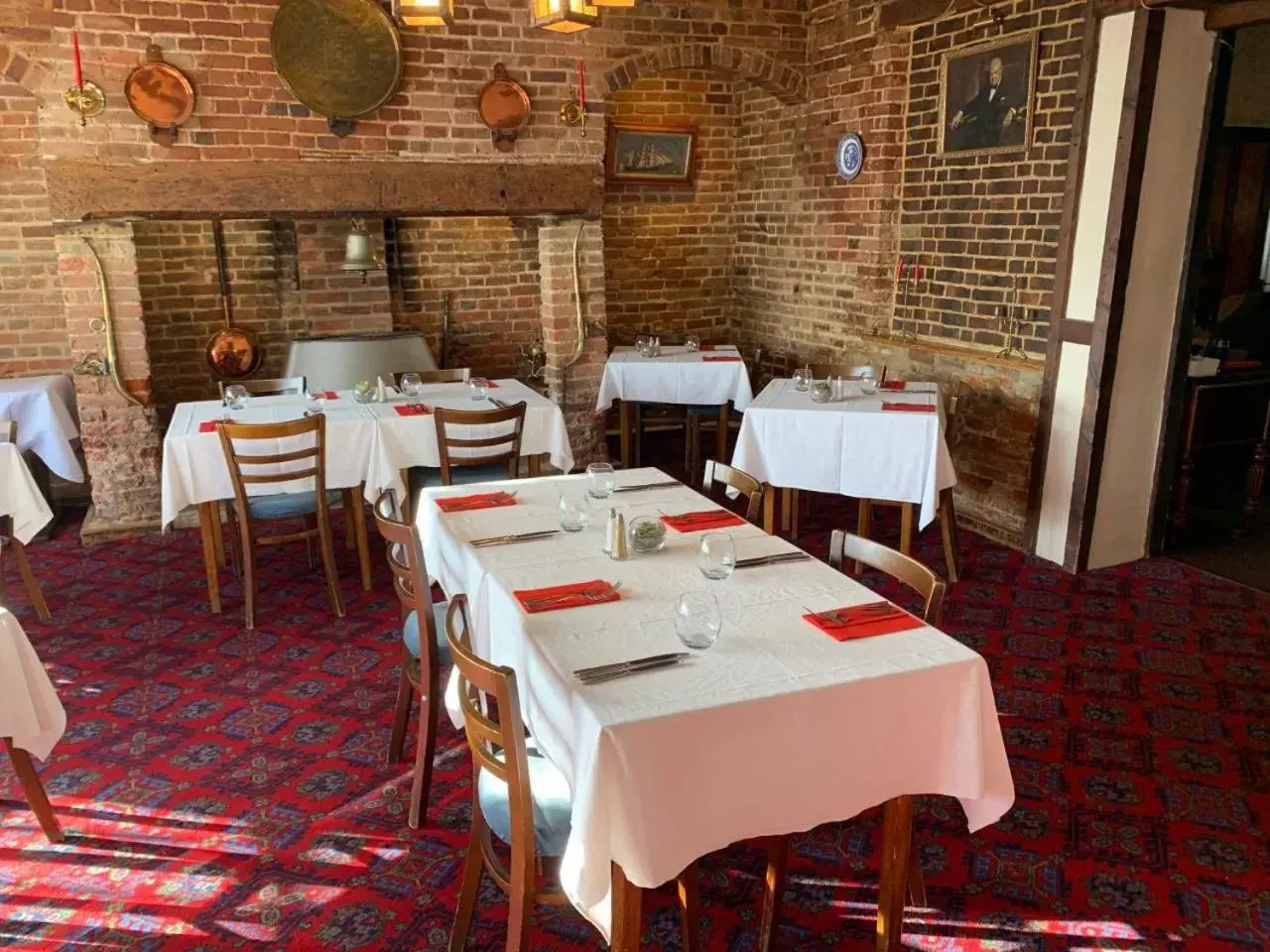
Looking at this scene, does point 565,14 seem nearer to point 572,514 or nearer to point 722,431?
point 572,514

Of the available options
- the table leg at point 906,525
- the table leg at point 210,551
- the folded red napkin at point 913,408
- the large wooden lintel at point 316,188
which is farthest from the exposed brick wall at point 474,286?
the table leg at point 906,525

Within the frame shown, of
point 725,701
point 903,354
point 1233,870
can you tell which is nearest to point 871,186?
point 903,354

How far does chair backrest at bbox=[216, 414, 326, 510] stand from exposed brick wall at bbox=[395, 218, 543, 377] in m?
2.82

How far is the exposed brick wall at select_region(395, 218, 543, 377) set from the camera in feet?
23.8

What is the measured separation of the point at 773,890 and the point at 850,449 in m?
2.75

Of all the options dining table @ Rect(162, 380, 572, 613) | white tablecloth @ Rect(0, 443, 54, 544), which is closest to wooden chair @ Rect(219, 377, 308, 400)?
dining table @ Rect(162, 380, 572, 613)

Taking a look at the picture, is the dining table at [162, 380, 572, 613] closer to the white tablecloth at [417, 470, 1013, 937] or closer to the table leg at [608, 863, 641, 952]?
the white tablecloth at [417, 470, 1013, 937]

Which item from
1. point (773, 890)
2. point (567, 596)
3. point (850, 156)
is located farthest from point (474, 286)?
point (773, 890)

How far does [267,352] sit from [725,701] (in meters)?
5.84

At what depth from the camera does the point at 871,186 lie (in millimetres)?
6309

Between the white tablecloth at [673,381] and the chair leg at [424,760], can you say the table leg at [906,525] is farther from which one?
the chair leg at [424,760]

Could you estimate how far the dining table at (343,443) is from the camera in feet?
14.7

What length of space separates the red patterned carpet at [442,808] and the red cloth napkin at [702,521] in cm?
97

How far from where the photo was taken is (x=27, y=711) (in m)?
2.68
